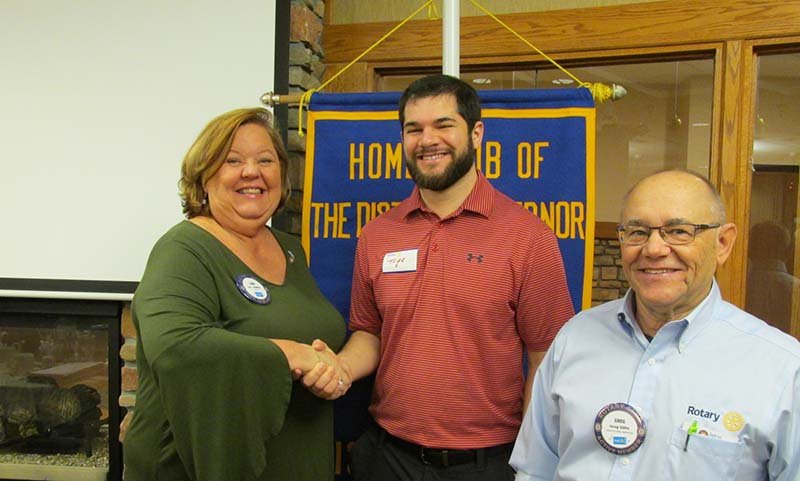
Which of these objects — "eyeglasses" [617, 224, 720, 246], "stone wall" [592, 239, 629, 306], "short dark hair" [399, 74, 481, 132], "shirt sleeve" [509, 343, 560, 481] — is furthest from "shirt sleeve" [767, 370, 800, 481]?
"stone wall" [592, 239, 629, 306]

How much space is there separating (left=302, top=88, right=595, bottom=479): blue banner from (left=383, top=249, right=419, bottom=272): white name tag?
15.1 inches

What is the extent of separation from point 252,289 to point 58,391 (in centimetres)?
164

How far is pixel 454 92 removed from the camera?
5.57 feet

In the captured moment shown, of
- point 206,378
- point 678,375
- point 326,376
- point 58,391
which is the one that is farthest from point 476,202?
point 58,391

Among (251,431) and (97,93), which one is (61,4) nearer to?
(97,93)

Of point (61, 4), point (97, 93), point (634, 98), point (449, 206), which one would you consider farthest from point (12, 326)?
point (634, 98)

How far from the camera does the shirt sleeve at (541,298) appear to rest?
166 centimetres

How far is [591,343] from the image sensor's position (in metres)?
1.33

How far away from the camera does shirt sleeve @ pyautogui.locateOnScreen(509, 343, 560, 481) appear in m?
1.38

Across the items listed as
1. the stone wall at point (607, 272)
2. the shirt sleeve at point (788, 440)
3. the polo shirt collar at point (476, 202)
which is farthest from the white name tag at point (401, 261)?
the stone wall at point (607, 272)

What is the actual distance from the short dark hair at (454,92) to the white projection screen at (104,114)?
2.60ft

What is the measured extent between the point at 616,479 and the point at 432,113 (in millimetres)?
970

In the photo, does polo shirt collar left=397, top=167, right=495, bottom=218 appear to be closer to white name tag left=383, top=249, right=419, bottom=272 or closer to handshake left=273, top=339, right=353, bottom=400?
white name tag left=383, top=249, right=419, bottom=272

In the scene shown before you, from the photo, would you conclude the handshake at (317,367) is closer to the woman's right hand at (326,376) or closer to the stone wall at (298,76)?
the woman's right hand at (326,376)
